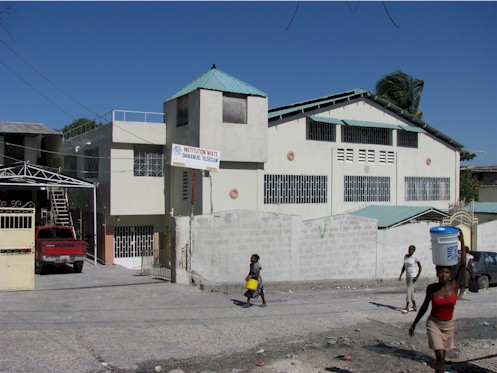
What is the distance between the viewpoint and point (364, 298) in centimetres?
1430

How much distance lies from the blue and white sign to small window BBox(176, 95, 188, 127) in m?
3.29

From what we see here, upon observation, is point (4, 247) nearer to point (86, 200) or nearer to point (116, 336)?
point (116, 336)

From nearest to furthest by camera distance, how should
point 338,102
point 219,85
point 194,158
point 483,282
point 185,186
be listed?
point 194,158
point 483,282
point 219,85
point 185,186
point 338,102

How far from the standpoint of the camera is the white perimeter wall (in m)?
14.0

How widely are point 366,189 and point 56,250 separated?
1410 centimetres

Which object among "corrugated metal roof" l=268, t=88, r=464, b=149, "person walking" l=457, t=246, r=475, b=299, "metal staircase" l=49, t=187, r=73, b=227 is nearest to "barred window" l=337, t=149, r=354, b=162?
"corrugated metal roof" l=268, t=88, r=464, b=149

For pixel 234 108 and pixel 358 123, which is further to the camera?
pixel 358 123

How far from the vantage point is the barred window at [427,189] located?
26000 millimetres

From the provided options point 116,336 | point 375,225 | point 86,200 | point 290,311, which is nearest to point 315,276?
point 375,225

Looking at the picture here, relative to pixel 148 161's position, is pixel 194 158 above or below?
below

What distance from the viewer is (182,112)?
20.5m

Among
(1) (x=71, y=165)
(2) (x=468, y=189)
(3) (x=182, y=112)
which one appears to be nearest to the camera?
(3) (x=182, y=112)

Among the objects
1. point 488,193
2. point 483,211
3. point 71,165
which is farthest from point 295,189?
point 488,193

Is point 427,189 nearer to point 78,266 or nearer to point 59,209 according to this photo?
point 78,266
